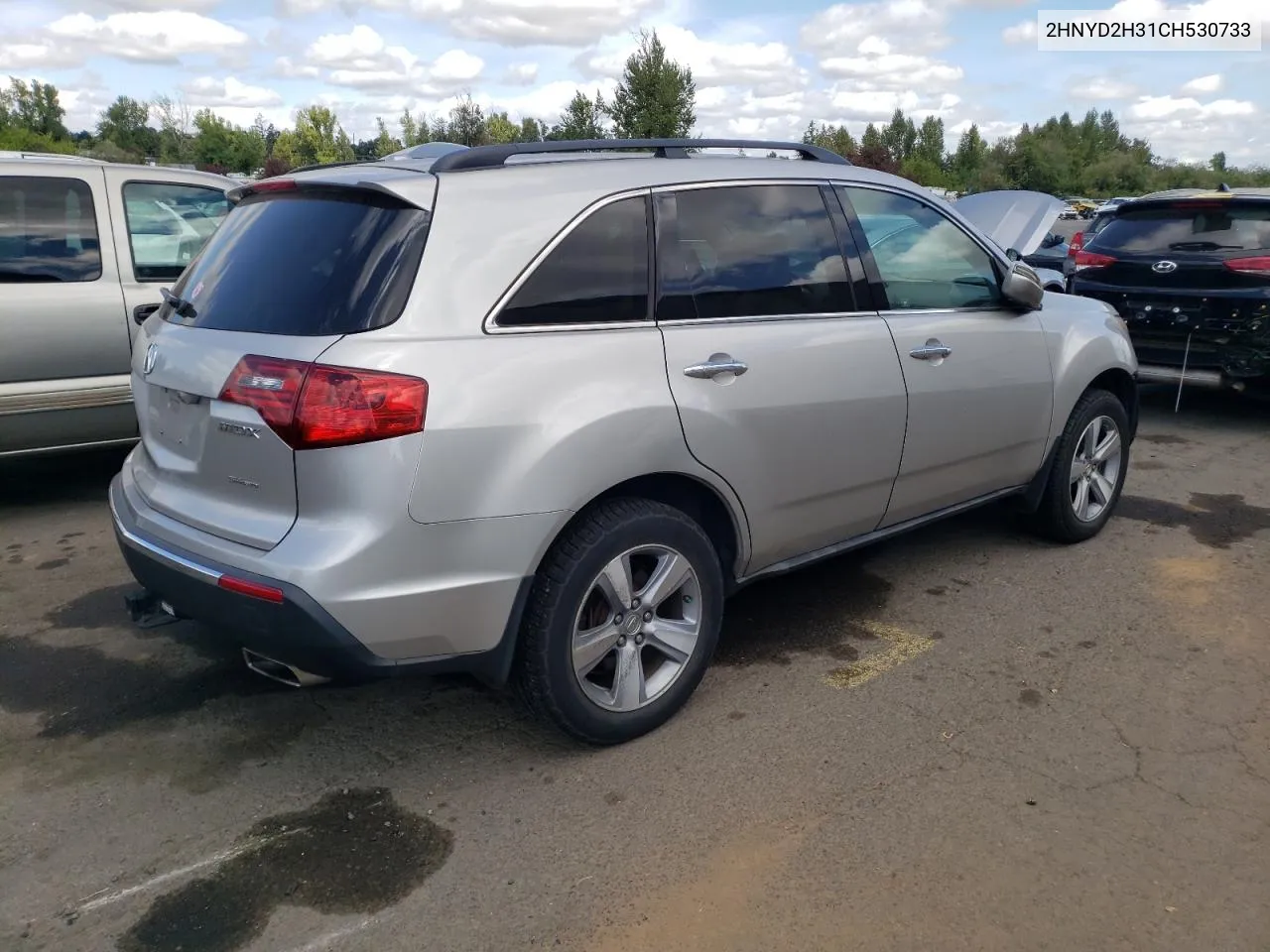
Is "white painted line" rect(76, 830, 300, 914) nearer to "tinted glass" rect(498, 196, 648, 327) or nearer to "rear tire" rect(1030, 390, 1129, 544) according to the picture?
"tinted glass" rect(498, 196, 648, 327)

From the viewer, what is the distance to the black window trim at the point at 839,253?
3.30m

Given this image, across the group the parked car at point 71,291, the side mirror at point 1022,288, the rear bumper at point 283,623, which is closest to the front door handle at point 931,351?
the side mirror at point 1022,288

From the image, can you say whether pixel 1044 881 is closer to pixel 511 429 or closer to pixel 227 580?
pixel 511 429

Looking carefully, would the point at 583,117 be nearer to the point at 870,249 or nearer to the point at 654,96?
the point at 654,96

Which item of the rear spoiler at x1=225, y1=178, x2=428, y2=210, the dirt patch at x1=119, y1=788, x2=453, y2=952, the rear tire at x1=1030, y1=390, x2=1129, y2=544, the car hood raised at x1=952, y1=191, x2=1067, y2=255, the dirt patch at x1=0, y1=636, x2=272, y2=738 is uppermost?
the rear spoiler at x1=225, y1=178, x2=428, y2=210

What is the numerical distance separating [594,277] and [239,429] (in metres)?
1.09

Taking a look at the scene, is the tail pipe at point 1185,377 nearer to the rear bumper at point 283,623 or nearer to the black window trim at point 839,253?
the black window trim at point 839,253

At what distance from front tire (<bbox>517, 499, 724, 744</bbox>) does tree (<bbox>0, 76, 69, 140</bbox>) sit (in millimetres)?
74461

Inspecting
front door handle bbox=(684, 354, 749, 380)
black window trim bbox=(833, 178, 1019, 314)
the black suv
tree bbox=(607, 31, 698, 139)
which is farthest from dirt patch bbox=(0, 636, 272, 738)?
tree bbox=(607, 31, 698, 139)

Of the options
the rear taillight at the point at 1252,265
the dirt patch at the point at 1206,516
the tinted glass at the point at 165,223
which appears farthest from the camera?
the rear taillight at the point at 1252,265

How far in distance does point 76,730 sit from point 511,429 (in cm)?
188

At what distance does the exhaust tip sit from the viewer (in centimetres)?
275

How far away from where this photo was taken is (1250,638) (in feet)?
13.1

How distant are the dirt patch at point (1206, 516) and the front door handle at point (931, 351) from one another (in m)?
2.08
